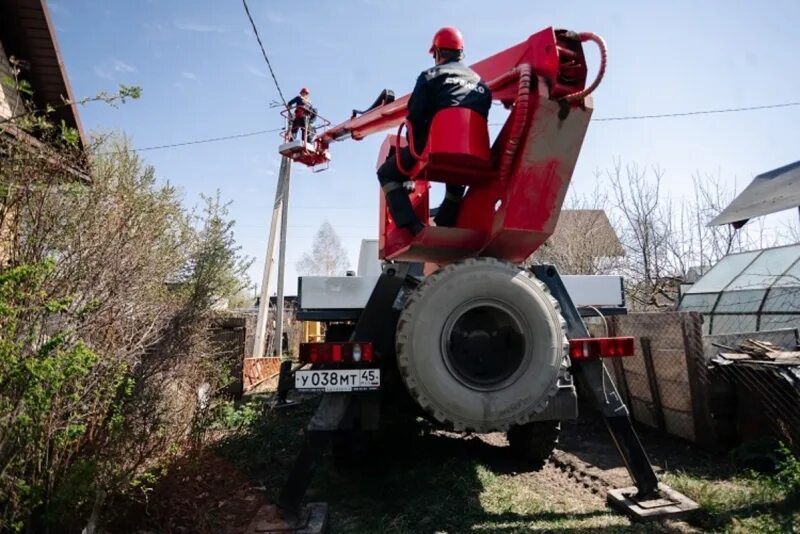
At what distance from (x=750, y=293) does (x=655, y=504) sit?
659cm

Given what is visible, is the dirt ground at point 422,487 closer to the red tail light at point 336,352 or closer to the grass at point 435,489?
the grass at point 435,489

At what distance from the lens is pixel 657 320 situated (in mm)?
5652

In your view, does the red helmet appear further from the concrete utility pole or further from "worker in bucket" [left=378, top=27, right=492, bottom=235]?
the concrete utility pole

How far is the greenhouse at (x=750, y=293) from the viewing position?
295 inches

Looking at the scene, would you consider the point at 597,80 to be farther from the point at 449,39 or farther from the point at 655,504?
the point at 655,504

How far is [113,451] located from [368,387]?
66.1 inches

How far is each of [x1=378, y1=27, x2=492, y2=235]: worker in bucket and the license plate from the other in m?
1.05

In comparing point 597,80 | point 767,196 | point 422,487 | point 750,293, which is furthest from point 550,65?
point 767,196

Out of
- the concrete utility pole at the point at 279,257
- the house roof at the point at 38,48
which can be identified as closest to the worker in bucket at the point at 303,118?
the concrete utility pole at the point at 279,257

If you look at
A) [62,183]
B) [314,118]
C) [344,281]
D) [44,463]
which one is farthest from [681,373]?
[314,118]

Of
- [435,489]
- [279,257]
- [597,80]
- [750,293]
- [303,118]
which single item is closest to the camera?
[597,80]

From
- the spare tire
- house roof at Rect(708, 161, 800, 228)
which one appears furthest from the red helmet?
house roof at Rect(708, 161, 800, 228)

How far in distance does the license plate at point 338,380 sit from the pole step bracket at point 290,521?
0.81 meters

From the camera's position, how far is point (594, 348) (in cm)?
342
